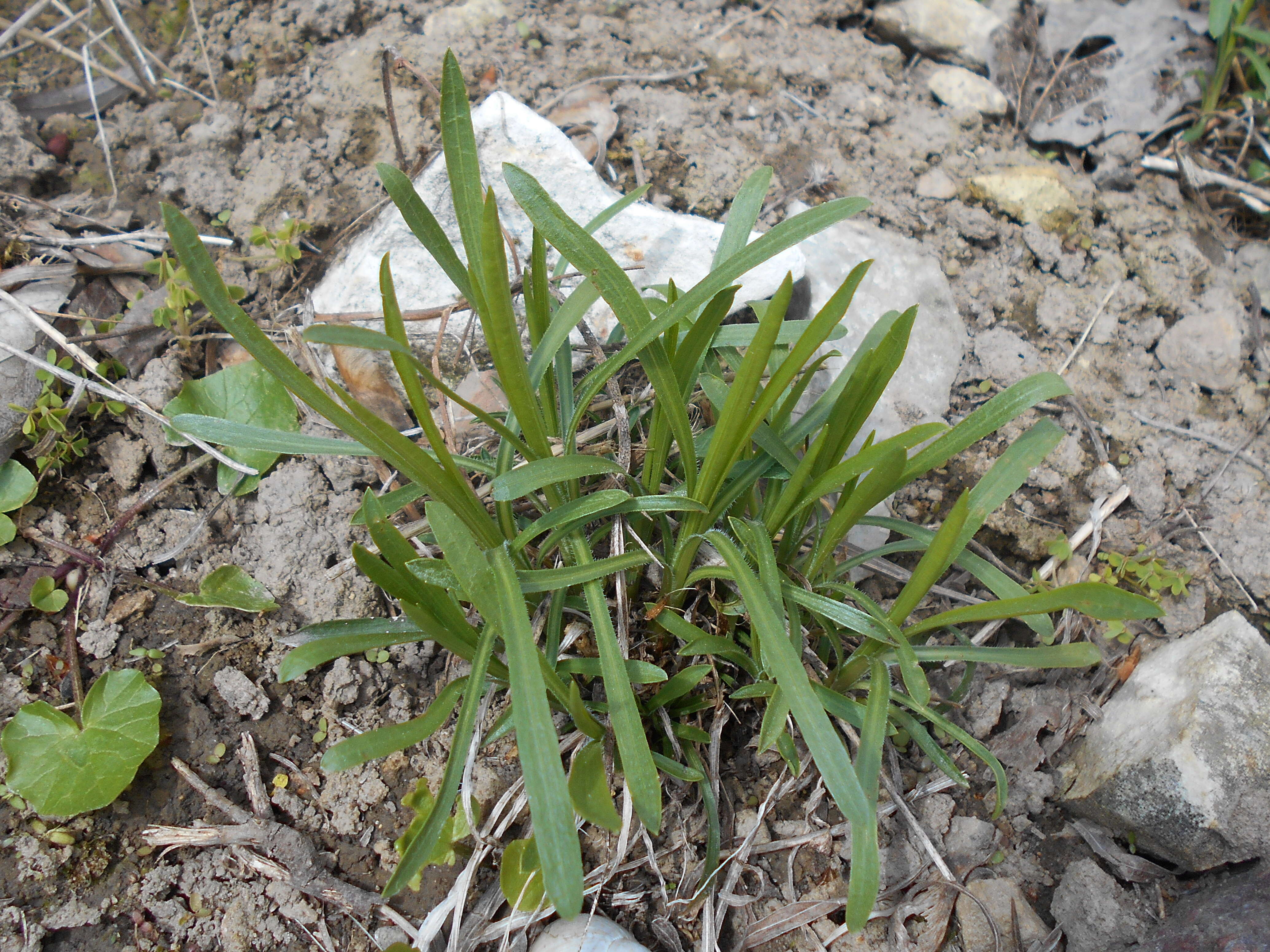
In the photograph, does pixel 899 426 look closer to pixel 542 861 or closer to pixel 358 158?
pixel 542 861

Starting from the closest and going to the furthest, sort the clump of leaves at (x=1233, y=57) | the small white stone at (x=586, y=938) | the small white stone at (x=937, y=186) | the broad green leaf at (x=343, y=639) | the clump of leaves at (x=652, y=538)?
1. the clump of leaves at (x=652, y=538)
2. the broad green leaf at (x=343, y=639)
3. the small white stone at (x=586, y=938)
4. the small white stone at (x=937, y=186)
5. the clump of leaves at (x=1233, y=57)

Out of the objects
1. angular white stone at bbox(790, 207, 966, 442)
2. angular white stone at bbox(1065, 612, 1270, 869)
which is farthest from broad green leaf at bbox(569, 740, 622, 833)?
angular white stone at bbox(1065, 612, 1270, 869)

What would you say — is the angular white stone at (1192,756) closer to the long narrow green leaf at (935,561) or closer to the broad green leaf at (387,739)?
the long narrow green leaf at (935,561)

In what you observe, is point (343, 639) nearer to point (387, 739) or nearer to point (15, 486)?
point (387, 739)

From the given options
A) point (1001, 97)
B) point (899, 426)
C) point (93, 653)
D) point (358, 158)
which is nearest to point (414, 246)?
point (358, 158)

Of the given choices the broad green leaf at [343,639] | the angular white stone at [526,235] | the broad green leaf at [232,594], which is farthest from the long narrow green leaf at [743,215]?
the broad green leaf at [232,594]

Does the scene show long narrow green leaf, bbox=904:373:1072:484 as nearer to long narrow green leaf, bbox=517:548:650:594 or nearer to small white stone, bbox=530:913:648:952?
long narrow green leaf, bbox=517:548:650:594

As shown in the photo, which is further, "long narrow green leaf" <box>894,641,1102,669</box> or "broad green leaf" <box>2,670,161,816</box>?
"broad green leaf" <box>2,670,161,816</box>

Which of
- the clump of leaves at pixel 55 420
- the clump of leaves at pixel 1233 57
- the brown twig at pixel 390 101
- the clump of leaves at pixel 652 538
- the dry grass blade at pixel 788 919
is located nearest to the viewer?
the clump of leaves at pixel 652 538
